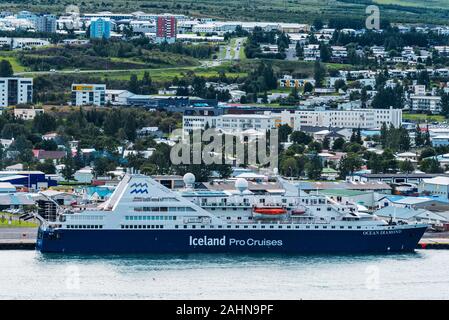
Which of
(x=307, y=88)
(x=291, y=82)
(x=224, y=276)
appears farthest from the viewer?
(x=291, y=82)

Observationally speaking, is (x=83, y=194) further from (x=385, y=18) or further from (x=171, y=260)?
(x=385, y=18)

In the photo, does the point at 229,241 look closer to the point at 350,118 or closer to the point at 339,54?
the point at 350,118

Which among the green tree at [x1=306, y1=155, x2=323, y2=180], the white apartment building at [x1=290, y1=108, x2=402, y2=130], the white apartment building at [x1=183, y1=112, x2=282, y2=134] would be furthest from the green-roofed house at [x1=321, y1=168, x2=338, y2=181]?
the white apartment building at [x1=290, y1=108, x2=402, y2=130]

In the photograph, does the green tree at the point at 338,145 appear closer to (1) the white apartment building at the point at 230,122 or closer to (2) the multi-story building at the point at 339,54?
(1) the white apartment building at the point at 230,122

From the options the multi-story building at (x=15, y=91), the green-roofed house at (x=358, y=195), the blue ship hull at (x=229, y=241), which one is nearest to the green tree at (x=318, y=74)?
the multi-story building at (x=15, y=91)

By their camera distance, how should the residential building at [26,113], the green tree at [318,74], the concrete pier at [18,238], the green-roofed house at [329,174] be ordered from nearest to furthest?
the concrete pier at [18,238], the green-roofed house at [329,174], the residential building at [26,113], the green tree at [318,74]

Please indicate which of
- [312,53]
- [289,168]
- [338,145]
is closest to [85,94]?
[338,145]

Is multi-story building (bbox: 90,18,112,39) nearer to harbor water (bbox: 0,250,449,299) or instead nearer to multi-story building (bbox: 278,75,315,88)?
multi-story building (bbox: 278,75,315,88)
